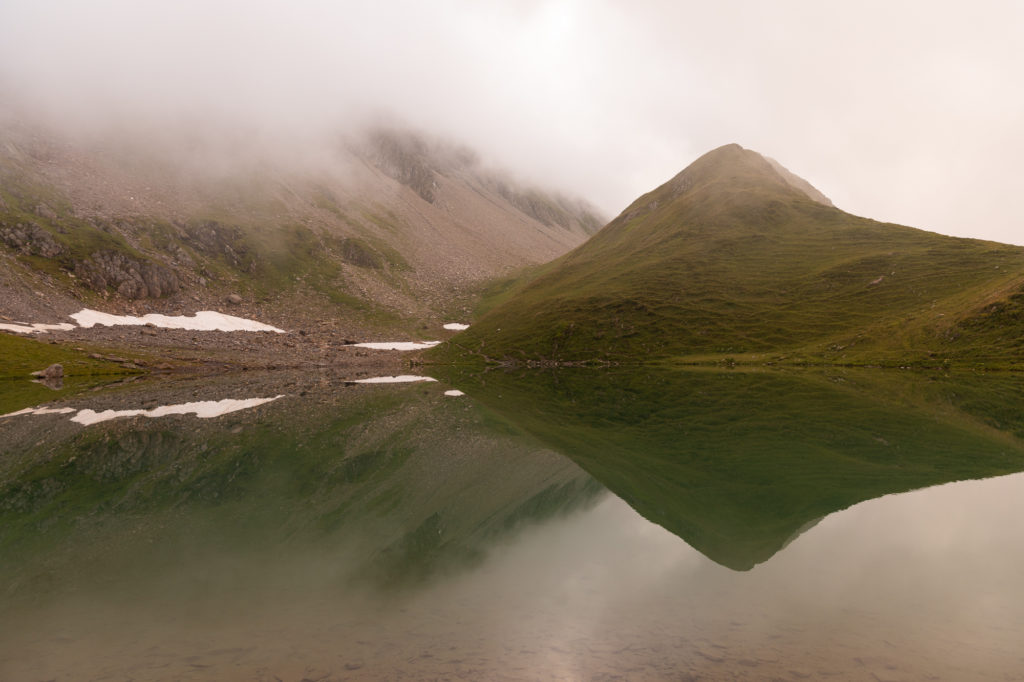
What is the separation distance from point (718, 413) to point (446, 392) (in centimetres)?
4183

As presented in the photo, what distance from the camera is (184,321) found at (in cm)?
16162

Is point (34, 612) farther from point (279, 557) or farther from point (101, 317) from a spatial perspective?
point (101, 317)

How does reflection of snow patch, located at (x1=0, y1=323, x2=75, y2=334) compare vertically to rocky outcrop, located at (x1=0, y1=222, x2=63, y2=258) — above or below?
below

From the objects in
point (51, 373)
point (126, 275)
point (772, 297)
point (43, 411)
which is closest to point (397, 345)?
point (126, 275)

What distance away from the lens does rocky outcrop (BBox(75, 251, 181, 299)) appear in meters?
165

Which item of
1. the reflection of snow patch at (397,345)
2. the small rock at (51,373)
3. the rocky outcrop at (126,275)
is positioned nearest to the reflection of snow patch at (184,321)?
the rocky outcrop at (126,275)

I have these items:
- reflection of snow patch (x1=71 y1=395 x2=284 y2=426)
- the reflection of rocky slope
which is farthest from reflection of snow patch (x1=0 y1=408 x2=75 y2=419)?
the reflection of rocky slope

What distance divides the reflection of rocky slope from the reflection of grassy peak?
462 centimetres

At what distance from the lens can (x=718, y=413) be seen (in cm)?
5219

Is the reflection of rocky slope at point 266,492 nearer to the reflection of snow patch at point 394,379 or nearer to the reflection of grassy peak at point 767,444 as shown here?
the reflection of grassy peak at point 767,444

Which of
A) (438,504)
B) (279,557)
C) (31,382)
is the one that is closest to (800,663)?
(279,557)

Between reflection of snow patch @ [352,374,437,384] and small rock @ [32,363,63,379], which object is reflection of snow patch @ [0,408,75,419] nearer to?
reflection of snow patch @ [352,374,437,384]

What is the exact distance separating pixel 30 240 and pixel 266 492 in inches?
7335

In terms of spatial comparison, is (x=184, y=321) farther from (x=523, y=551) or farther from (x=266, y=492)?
(x=523, y=551)
